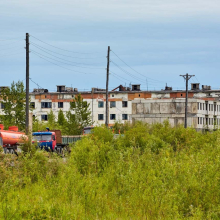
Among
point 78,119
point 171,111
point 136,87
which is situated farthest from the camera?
point 136,87

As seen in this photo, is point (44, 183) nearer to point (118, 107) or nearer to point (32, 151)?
point (32, 151)

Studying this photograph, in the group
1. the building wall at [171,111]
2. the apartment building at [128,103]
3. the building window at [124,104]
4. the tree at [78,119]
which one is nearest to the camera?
the tree at [78,119]

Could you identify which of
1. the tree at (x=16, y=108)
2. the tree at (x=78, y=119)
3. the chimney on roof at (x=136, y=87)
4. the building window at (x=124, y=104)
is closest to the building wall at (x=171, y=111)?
the building window at (x=124, y=104)

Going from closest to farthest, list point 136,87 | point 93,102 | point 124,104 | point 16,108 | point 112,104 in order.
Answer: point 16,108
point 112,104
point 93,102
point 124,104
point 136,87

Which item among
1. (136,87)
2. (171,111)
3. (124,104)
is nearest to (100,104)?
(124,104)

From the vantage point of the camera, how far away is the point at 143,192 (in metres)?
15.5

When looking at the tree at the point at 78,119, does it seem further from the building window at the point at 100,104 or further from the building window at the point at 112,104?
the building window at the point at 100,104

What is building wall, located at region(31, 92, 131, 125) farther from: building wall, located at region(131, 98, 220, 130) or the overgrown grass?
the overgrown grass

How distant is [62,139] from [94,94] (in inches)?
1929

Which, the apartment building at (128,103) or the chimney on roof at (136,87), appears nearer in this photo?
the apartment building at (128,103)

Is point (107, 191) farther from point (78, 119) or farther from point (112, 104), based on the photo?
point (112, 104)

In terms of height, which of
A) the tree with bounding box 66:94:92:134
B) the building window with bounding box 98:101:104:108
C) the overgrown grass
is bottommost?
the overgrown grass

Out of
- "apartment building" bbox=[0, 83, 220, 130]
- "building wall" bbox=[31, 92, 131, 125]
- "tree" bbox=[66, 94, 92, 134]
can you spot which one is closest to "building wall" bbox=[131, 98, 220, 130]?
"apartment building" bbox=[0, 83, 220, 130]

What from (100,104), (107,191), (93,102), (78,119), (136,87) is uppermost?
(136,87)
